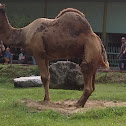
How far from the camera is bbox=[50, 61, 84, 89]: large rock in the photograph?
41.4ft

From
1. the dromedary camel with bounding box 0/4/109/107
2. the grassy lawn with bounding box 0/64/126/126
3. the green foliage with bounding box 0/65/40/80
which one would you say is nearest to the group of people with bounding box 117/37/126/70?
the green foliage with bounding box 0/65/40/80

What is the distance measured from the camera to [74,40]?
8.30 m

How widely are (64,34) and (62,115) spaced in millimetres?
2040

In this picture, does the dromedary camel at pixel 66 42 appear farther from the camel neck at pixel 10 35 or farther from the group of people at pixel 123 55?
the group of people at pixel 123 55

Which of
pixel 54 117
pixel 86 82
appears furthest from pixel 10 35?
pixel 54 117

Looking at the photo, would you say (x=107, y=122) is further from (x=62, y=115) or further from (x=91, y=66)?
(x=91, y=66)

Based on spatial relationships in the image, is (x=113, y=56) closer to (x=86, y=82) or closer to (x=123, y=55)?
(x=123, y=55)

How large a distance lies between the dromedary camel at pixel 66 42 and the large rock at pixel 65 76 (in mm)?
3854

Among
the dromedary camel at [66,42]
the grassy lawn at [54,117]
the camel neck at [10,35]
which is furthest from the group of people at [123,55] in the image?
the grassy lawn at [54,117]

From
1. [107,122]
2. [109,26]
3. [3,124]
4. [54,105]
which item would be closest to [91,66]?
[54,105]

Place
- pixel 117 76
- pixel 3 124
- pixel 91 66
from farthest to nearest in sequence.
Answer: pixel 117 76
pixel 91 66
pixel 3 124

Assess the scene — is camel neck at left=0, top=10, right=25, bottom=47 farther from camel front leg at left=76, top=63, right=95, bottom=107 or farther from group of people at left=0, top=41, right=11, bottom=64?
group of people at left=0, top=41, right=11, bottom=64

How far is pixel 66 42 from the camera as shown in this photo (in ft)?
27.4

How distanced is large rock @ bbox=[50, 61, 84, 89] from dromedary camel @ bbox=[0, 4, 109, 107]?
385 cm
